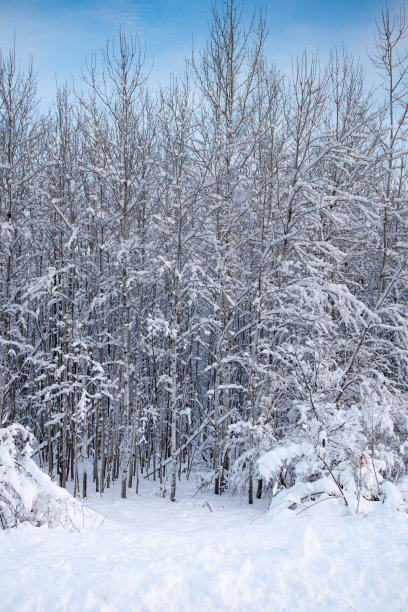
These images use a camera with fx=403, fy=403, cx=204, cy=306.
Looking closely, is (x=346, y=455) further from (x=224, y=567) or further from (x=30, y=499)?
(x=30, y=499)

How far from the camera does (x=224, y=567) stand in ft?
14.1

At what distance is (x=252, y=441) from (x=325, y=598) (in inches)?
209

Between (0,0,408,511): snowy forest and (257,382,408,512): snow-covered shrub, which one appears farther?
(0,0,408,511): snowy forest

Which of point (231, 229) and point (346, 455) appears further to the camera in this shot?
point (231, 229)

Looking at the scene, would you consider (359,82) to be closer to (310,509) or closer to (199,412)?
(310,509)

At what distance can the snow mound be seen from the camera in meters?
5.86

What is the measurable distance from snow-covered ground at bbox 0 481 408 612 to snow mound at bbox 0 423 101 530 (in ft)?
0.77

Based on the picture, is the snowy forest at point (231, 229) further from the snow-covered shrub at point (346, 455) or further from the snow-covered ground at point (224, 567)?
the snow-covered ground at point (224, 567)

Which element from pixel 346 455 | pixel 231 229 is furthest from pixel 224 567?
pixel 231 229

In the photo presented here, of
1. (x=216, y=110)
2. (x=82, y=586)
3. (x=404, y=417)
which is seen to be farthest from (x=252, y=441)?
(x=216, y=110)

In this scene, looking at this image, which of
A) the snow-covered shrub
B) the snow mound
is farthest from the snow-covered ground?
the snow-covered shrub

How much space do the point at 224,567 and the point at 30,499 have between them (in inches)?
123

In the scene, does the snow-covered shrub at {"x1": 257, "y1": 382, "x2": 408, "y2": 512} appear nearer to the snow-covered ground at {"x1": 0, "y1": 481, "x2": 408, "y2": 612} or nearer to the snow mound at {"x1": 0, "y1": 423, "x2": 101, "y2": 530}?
the snow-covered ground at {"x1": 0, "y1": 481, "x2": 408, "y2": 612}

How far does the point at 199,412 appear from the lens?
20.5 meters
